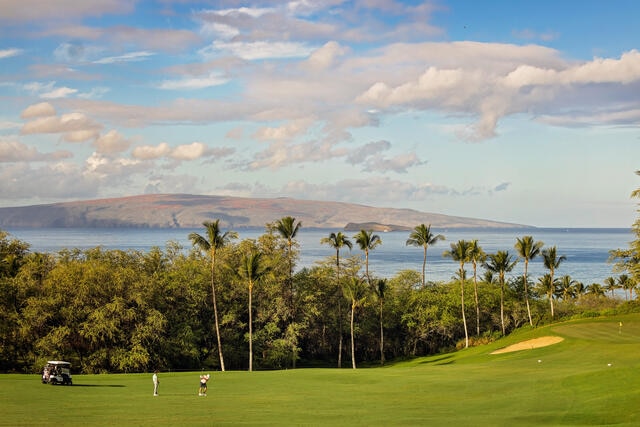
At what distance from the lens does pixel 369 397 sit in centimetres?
3409

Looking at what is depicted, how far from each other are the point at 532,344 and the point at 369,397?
29.6 m

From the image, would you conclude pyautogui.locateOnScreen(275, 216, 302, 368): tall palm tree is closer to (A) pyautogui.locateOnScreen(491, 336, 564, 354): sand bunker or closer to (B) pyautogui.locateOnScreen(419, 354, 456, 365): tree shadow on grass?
(B) pyautogui.locateOnScreen(419, 354, 456, 365): tree shadow on grass

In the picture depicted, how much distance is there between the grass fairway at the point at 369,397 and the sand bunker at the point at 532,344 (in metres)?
6.60

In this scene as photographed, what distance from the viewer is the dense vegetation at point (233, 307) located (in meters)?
58.0

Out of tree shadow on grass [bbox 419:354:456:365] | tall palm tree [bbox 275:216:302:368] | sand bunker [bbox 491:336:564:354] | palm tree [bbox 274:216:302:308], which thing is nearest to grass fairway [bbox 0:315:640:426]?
sand bunker [bbox 491:336:564:354]

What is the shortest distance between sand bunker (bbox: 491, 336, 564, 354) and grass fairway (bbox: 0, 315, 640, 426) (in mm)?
6605

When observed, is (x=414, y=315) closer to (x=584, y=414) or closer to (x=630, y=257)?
(x=630, y=257)

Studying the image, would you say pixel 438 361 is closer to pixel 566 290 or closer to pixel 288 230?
pixel 288 230

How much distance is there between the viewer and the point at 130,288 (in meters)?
61.9

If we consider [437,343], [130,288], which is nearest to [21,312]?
[130,288]

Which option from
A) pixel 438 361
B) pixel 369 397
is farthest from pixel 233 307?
pixel 369 397

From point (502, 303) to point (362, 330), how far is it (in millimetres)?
18545

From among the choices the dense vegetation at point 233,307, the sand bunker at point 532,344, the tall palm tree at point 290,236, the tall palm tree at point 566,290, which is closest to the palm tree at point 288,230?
the tall palm tree at point 290,236

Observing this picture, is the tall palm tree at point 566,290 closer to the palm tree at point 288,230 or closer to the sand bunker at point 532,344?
the palm tree at point 288,230
